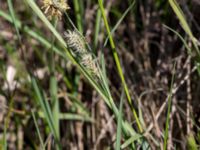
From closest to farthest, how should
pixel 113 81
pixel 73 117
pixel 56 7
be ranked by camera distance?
pixel 56 7, pixel 73 117, pixel 113 81

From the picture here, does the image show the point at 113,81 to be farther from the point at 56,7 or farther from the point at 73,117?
the point at 56,7

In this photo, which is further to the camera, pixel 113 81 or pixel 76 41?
pixel 113 81

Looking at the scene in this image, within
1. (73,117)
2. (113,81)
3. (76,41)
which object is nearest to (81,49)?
(76,41)

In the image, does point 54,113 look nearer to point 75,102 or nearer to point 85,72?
point 75,102

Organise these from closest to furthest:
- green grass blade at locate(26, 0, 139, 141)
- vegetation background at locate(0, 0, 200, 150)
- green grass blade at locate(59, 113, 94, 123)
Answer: green grass blade at locate(26, 0, 139, 141) < vegetation background at locate(0, 0, 200, 150) < green grass blade at locate(59, 113, 94, 123)

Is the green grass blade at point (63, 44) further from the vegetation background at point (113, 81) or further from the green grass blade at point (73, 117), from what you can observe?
the green grass blade at point (73, 117)

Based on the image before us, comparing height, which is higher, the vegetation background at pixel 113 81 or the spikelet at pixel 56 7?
the spikelet at pixel 56 7

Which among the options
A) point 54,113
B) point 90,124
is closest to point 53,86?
point 54,113

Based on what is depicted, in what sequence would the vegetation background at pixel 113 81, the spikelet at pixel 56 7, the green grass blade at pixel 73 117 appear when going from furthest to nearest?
the green grass blade at pixel 73 117
the vegetation background at pixel 113 81
the spikelet at pixel 56 7

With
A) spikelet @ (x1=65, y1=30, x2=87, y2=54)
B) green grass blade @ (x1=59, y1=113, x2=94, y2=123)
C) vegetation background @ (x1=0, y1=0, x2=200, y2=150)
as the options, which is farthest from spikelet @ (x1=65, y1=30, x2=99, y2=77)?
green grass blade @ (x1=59, y1=113, x2=94, y2=123)

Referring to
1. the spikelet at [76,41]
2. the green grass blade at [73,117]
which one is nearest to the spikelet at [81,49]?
the spikelet at [76,41]

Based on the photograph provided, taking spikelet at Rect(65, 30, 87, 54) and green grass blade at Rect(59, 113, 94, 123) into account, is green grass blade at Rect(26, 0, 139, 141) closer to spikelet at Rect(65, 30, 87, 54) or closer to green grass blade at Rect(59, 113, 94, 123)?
spikelet at Rect(65, 30, 87, 54)
